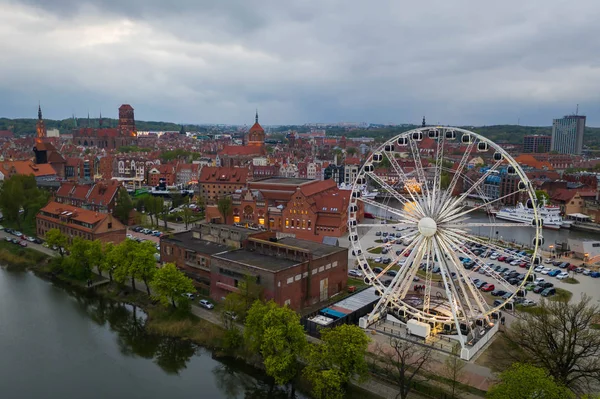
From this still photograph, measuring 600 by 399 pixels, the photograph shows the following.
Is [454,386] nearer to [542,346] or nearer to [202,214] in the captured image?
[542,346]

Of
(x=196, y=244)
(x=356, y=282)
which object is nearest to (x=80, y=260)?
(x=196, y=244)

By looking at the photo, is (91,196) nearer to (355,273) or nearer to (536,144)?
(355,273)

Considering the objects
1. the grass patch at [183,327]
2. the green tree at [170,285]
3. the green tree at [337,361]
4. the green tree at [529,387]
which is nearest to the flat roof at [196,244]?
the green tree at [170,285]

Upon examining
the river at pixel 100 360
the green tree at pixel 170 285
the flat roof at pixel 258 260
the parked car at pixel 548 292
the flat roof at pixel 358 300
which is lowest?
the river at pixel 100 360

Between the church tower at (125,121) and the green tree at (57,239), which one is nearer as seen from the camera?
the green tree at (57,239)

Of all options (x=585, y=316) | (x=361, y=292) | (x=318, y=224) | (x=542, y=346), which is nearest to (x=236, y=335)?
(x=361, y=292)

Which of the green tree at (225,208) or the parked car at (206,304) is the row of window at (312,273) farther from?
the green tree at (225,208)
